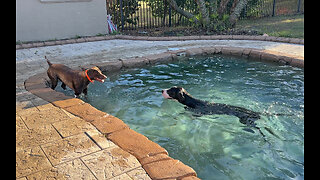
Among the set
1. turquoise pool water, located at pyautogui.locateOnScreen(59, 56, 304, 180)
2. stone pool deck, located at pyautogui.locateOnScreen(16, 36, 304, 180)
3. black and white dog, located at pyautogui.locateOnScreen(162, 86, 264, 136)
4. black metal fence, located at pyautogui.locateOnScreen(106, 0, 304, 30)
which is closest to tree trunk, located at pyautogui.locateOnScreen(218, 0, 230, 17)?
black metal fence, located at pyautogui.locateOnScreen(106, 0, 304, 30)

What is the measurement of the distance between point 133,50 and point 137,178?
694 cm

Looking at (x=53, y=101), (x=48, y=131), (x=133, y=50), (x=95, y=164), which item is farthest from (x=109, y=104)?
(x=133, y=50)

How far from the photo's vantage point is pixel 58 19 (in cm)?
1123

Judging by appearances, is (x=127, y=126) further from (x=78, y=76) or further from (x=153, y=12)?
(x=153, y=12)

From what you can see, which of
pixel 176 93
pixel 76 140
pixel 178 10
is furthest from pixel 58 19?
pixel 76 140

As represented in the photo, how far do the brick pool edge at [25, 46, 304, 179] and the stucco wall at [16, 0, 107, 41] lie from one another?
205 inches

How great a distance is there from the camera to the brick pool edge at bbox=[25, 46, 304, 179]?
2.57 meters

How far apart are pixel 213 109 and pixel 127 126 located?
1.69 m

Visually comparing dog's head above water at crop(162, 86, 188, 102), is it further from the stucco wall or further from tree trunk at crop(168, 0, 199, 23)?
tree trunk at crop(168, 0, 199, 23)

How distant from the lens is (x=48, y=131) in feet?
11.1

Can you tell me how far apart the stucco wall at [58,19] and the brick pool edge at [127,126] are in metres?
5.21

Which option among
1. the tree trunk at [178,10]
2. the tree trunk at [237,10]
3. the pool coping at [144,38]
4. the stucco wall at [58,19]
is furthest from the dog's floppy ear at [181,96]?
the tree trunk at [178,10]

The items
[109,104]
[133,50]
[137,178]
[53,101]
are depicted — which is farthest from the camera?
[133,50]
